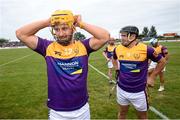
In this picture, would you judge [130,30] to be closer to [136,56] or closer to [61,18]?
[136,56]

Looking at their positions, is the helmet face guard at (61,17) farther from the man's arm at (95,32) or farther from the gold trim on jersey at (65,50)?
the gold trim on jersey at (65,50)

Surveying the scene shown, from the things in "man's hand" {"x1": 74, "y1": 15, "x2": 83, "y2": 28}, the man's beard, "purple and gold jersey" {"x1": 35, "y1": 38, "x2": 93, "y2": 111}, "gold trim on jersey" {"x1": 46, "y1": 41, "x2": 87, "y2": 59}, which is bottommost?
"purple and gold jersey" {"x1": 35, "y1": 38, "x2": 93, "y2": 111}

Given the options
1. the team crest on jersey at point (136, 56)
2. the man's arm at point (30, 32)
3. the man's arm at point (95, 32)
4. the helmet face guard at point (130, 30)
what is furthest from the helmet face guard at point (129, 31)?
the man's arm at point (30, 32)

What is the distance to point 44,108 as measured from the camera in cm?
915

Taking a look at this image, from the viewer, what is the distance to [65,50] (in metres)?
3.88

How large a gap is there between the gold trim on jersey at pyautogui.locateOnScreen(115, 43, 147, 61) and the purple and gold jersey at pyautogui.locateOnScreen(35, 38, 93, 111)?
2.41 meters

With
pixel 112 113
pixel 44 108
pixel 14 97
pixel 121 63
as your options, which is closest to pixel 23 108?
pixel 44 108

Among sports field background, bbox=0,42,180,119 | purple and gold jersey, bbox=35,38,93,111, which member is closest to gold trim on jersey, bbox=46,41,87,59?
purple and gold jersey, bbox=35,38,93,111

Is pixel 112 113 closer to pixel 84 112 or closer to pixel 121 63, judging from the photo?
pixel 121 63

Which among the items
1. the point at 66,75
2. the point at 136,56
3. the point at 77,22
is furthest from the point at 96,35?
the point at 136,56

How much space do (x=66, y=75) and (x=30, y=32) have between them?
0.78 m

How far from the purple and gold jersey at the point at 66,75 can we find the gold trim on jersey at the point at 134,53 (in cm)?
241

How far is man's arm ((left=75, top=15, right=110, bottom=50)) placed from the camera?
395 cm

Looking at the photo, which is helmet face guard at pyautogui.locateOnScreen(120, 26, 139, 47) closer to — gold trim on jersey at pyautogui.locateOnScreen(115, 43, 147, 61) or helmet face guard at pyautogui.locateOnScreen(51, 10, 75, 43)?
gold trim on jersey at pyautogui.locateOnScreen(115, 43, 147, 61)
